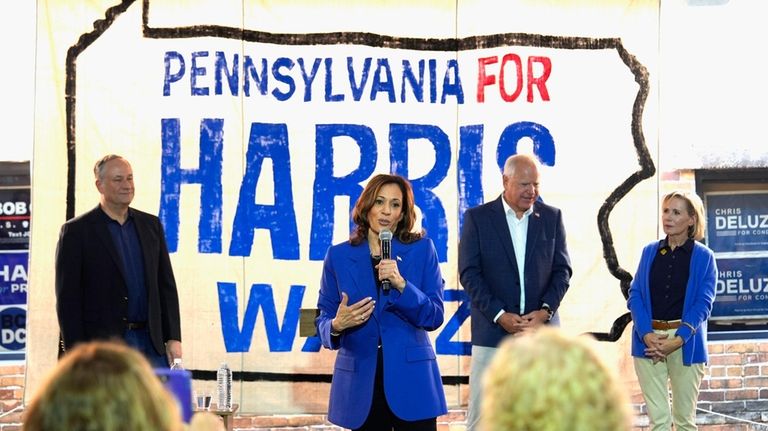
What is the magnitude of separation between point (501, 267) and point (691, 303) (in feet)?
3.70

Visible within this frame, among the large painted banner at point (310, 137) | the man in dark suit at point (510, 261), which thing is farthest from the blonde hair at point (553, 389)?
the large painted banner at point (310, 137)

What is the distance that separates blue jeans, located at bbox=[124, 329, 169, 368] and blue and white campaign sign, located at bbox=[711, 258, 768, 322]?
11.1 ft

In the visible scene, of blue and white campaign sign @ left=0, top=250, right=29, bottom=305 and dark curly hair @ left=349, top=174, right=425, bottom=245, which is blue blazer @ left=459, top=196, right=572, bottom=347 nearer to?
dark curly hair @ left=349, top=174, right=425, bottom=245

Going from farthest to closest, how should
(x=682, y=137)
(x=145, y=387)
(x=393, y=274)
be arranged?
(x=682, y=137)
(x=393, y=274)
(x=145, y=387)

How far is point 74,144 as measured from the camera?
625 centimetres

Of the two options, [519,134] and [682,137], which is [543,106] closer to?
[519,134]

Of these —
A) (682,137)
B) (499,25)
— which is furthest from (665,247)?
(499,25)

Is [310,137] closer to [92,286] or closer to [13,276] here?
[92,286]

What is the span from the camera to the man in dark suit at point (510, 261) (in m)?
5.84

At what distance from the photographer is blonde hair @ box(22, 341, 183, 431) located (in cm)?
207

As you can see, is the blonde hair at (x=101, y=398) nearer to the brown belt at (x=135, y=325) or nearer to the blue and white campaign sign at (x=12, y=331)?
the brown belt at (x=135, y=325)

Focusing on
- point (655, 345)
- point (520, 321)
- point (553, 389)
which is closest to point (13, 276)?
point (520, 321)

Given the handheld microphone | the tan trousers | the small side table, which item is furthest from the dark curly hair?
the tan trousers

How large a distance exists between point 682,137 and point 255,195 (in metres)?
2.49
